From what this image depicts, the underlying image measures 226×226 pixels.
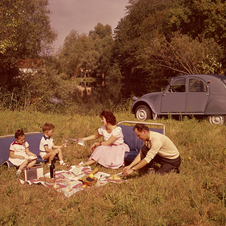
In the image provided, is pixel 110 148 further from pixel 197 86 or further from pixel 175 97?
pixel 197 86

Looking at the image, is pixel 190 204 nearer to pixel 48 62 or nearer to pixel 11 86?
pixel 11 86

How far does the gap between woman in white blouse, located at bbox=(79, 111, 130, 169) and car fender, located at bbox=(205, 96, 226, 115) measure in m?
5.03

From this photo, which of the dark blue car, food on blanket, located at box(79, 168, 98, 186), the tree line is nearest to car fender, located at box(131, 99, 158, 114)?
the dark blue car

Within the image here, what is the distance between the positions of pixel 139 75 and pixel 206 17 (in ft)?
60.1

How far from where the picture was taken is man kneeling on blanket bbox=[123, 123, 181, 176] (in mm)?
4691

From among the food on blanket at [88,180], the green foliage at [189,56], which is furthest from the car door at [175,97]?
the green foliage at [189,56]

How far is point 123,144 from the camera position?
20.3 ft

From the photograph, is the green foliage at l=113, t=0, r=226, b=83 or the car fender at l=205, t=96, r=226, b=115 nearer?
the car fender at l=205, t=96, r=226, b=115

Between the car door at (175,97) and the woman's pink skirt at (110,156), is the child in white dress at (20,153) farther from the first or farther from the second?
the car door at (175,97)

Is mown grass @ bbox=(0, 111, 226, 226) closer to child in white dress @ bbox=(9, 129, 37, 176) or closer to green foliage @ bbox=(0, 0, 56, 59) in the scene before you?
child in white dress @ bbox=(9, 129, 37, 176)

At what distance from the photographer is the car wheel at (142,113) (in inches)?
449

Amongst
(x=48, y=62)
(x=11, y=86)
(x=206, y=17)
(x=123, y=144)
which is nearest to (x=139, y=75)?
(x=206, y=17)

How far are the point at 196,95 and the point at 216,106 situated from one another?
2.93 ft

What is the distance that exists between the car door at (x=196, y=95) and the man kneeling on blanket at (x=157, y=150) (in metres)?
5.58
